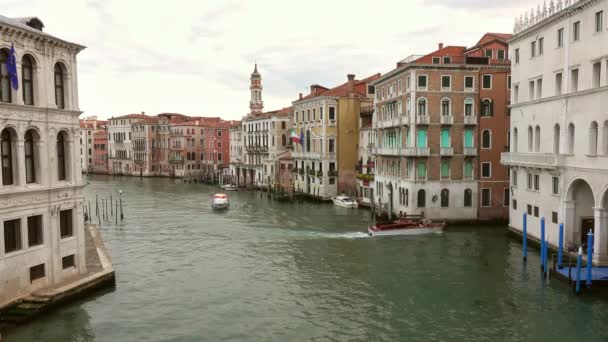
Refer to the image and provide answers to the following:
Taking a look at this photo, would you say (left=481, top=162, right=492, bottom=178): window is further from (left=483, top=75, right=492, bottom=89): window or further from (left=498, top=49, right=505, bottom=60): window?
(left=498, top=49, right=505, bottom=60): window

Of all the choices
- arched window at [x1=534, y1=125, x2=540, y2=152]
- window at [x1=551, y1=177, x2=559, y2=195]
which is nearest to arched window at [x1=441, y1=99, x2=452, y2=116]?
arched window at [x1=534, y1=125, x2=540, y2=152]

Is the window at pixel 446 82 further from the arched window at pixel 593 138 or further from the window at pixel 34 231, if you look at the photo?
the window at pixel 34 231

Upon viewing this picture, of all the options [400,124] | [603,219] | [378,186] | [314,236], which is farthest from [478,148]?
[603,219]

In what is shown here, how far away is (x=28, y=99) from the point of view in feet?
47.4

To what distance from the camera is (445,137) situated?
3058cm

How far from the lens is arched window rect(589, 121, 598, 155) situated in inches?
727

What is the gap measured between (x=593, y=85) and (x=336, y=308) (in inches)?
465

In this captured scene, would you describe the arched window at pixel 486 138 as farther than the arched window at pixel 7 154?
Yes

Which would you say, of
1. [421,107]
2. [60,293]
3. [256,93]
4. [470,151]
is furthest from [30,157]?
[256,93]

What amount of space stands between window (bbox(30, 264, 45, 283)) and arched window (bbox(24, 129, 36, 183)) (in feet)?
7.80

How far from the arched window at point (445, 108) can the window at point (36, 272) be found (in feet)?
74.0

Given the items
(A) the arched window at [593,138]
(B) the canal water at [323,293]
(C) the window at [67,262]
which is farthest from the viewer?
(A) the arched window at [593,138]

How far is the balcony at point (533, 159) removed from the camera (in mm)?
20812

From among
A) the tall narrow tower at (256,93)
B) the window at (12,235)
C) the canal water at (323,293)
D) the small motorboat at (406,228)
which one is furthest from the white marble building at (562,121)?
the tall narrow tower at (256,93)
